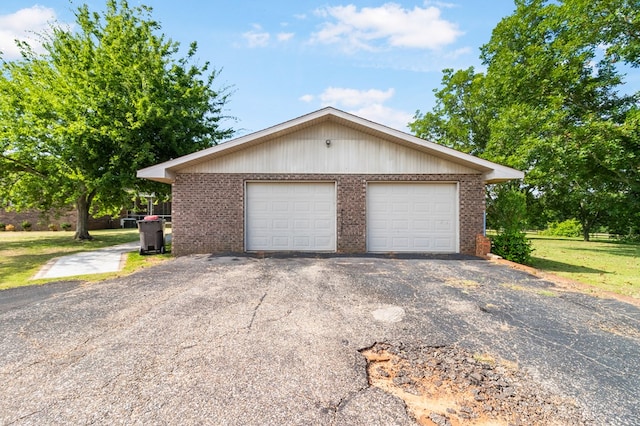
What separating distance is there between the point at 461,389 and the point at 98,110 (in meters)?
Answer: 13.6

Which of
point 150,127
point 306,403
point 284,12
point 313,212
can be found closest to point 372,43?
point 284,12

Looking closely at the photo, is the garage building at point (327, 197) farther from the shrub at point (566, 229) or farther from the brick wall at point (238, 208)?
the shrub at point (566, 229)

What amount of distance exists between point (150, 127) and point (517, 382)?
13.2 metres

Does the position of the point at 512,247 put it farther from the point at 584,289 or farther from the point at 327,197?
the point at 327,197

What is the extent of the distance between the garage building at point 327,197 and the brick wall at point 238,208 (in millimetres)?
31

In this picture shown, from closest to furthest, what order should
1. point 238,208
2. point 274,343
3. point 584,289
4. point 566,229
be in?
point 274,343, point 584,289, point 238,208, point 566,229

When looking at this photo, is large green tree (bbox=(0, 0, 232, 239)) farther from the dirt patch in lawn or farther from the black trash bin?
the dirt patch in lawn

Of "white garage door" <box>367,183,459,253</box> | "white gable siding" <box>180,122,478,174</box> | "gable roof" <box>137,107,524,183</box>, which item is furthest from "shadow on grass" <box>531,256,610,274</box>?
"white gable siding" <box>180,122,478,174</box>

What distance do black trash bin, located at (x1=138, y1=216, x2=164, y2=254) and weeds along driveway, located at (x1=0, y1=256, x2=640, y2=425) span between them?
13.2 feet

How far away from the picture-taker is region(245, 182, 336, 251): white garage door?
9.48m

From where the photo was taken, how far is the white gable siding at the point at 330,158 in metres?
9.36

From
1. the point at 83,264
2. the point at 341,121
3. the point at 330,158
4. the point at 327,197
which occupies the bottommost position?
the point at 83,264

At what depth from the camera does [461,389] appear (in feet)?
8.06

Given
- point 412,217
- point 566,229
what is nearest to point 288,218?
point 412,217
